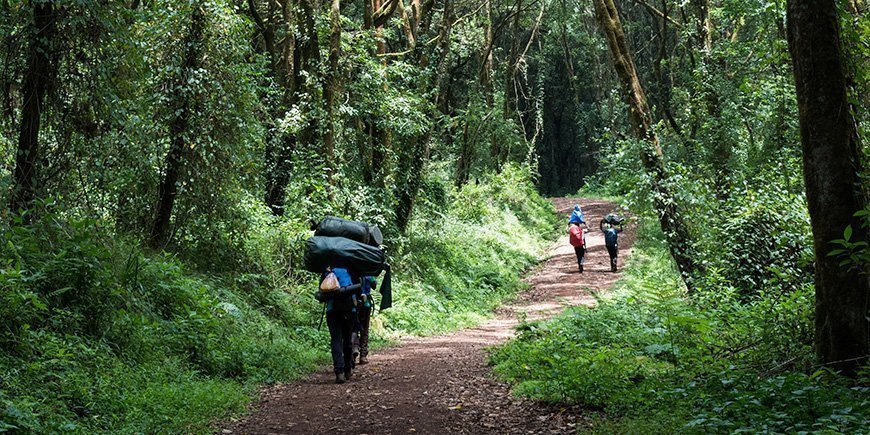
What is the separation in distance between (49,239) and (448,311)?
9622 millimetres

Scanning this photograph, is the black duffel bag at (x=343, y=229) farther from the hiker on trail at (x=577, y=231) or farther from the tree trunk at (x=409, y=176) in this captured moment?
the hiker on trail at (x=577, y=231)

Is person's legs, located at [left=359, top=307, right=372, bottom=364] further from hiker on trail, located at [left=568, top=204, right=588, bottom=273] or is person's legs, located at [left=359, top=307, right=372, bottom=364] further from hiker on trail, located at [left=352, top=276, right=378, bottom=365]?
hiker on trail, located at [left=568, top=204, right=588, bottom=273]

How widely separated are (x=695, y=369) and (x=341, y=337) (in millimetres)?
4126

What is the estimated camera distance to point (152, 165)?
36.0 feet

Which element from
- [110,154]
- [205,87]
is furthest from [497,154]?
[110,154]

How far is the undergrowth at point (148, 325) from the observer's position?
5766mm

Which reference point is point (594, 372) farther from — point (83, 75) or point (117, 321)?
point (83, 75)

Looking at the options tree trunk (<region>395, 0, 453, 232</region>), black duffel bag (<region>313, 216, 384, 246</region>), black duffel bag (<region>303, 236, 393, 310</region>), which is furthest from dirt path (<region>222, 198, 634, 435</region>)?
tree trunk (<region>395, 0, 453, 232</region>)

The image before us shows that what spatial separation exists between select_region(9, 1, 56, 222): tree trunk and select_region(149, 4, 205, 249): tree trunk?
291cm

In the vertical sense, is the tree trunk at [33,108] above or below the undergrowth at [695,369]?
above

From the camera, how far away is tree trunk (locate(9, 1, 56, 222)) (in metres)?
7.97

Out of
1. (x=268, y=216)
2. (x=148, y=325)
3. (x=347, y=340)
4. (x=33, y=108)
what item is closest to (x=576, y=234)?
(x=268, y=216)

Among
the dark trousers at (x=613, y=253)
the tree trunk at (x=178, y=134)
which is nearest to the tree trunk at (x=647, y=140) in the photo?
the tree trunk at (x=178, y=134)

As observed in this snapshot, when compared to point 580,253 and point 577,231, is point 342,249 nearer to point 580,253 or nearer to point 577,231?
point 577,231
